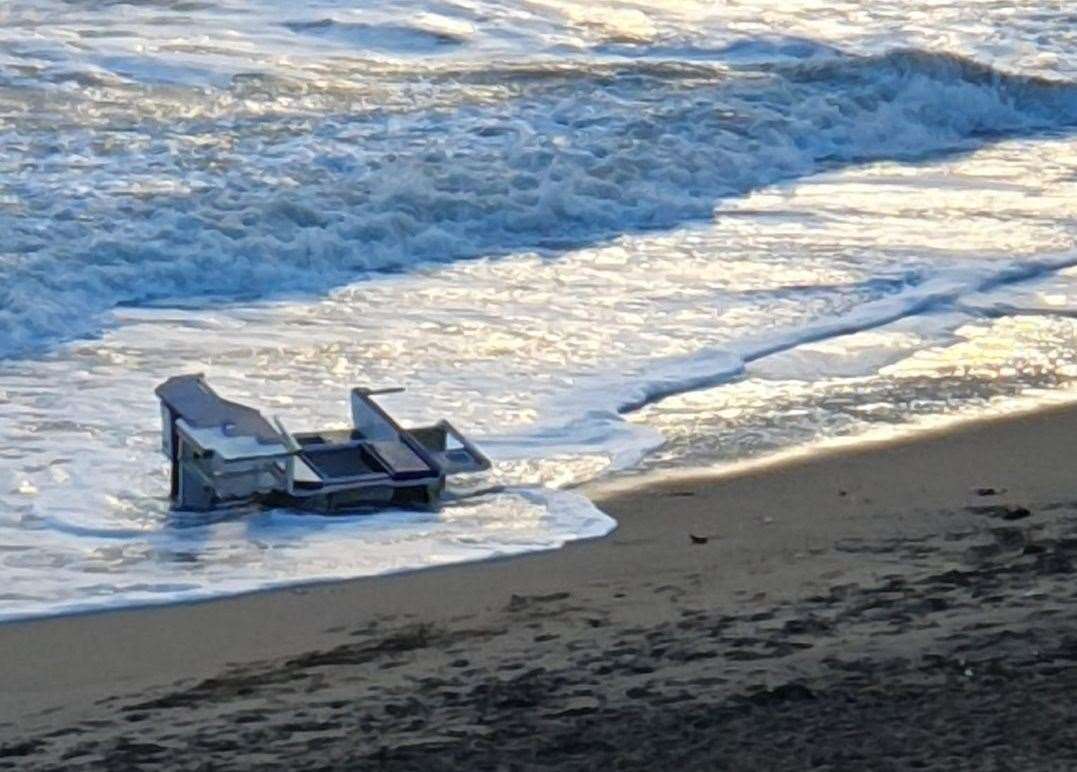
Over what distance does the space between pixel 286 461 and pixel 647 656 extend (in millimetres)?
1406

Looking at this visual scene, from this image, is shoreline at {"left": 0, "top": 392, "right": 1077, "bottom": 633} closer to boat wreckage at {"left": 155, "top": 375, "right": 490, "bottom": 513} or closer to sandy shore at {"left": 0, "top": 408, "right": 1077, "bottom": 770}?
sandy shore at {"left": 0, "top": 408, "right": 1077, "bottom": 770}

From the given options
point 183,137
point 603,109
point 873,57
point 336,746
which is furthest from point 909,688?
point 873,57

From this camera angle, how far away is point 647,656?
172 inches

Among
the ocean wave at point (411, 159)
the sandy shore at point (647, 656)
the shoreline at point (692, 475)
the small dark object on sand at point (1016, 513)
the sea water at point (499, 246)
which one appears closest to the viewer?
the sandy shore at point (647, 656)

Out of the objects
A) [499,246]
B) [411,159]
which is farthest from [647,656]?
[411,159]

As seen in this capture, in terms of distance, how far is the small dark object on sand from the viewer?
17.6ft

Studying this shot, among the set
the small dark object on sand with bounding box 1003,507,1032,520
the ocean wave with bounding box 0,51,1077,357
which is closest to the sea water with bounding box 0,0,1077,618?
the ocean wave with bounding box 0,51,1077,357

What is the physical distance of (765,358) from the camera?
7445 mm

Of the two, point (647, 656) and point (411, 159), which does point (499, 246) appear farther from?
point (647, 656)

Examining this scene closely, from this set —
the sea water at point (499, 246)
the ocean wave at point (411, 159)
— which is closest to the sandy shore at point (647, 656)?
the sea water at point (499, 246)

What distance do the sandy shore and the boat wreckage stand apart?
44 centimetres

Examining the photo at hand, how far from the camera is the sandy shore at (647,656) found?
12.6 feet

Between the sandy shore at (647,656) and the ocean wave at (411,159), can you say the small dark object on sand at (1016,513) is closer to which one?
the sandy shore at (647,656)

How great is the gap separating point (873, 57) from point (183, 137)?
462cm
